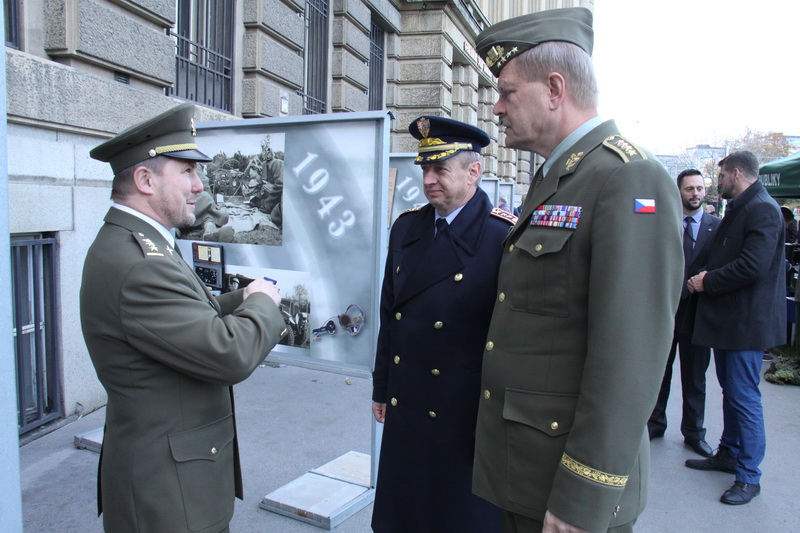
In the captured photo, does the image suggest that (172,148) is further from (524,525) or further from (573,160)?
(524,525)

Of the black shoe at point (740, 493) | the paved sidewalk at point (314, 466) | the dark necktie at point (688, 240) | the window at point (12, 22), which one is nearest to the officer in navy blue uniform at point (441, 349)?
the paved sidewalk at point (314, 466)

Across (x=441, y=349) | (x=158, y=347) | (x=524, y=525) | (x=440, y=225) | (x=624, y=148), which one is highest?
(x=624, y=148)

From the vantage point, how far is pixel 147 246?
1758 millimetres

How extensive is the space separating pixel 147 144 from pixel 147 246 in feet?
1.17

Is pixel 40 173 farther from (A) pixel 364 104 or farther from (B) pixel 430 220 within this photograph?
(A) pixel 364 104

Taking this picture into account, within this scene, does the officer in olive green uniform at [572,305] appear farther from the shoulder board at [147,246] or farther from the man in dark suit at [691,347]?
the man in dark suit at [691,347]

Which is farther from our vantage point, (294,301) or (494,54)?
(294,301)

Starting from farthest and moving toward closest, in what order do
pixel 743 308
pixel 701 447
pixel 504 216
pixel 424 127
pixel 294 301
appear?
pixel 701 447 < pixel 743 308 < pixel 294 301 < pixel 424 127 < pixel 504 216

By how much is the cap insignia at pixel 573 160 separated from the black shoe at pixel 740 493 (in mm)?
3086

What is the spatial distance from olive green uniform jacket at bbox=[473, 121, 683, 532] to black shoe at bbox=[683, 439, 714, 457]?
3297 mm

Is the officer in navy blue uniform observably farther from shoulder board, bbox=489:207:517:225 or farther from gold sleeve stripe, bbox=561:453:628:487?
gold sleeve stripe, bbox=561:453:628:487

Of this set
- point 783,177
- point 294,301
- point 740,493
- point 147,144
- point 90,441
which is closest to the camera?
point 147,144

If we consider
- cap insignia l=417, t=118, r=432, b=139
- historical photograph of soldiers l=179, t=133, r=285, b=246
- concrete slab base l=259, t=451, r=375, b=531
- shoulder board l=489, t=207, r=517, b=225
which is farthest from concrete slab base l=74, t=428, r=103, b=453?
shoulder board l=489, t=207, r=517, b=225

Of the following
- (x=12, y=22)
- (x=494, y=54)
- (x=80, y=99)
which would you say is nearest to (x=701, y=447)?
(x=494, y=54)
